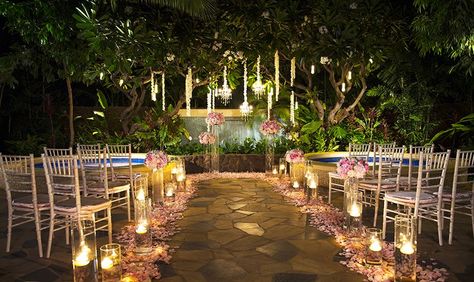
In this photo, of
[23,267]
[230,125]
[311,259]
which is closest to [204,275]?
[311,259]

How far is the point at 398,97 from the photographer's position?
1152cm

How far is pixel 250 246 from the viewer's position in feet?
15.3

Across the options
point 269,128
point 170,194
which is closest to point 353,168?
point 170,194

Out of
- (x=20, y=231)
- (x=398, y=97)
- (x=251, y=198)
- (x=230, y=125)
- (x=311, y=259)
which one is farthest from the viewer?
(x=230, y=125)

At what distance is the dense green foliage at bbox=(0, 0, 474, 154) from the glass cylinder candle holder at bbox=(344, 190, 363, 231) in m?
3.62

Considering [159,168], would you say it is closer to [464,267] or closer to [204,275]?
[204,275]

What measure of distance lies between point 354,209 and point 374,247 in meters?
0.89

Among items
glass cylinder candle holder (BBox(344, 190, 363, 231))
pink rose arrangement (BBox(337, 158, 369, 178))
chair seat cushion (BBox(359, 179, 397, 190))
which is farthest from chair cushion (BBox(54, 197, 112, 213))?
chair seat cushion (BBox(359, 179, 397, 190))

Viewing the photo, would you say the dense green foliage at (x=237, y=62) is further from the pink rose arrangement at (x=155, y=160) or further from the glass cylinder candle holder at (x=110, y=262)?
the glass cylinder candle holder at (x=110, y=262)

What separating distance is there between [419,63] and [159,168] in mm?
7506

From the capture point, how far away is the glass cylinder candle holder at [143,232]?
4355 millimetres

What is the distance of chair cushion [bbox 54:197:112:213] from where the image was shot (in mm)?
4324

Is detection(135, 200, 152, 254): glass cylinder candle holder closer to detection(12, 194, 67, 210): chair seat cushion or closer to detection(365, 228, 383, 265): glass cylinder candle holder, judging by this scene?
detection(12, 194, 67, 210): chair seat cushion

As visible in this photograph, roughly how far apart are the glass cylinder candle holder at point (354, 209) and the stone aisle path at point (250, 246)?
0.30 m
